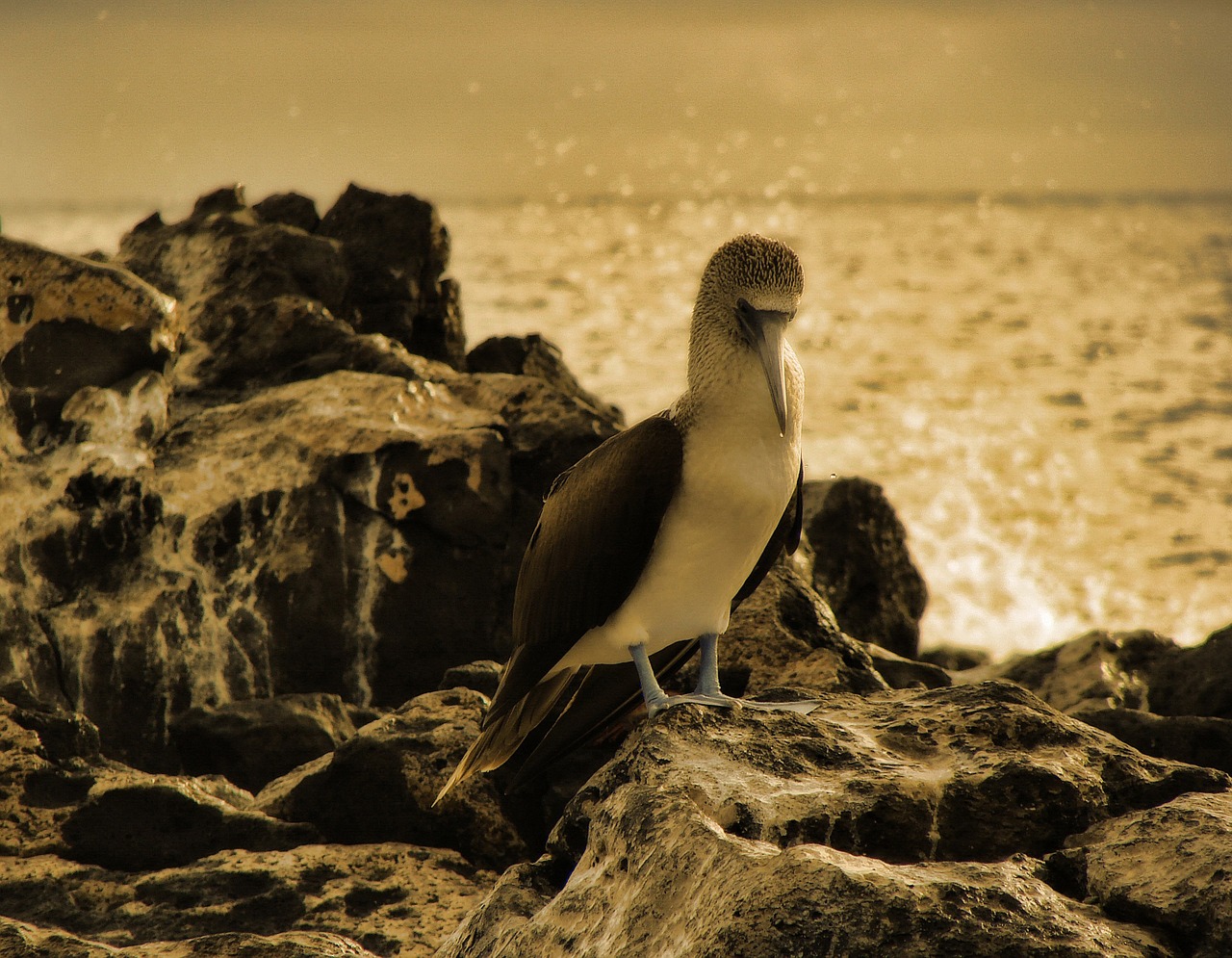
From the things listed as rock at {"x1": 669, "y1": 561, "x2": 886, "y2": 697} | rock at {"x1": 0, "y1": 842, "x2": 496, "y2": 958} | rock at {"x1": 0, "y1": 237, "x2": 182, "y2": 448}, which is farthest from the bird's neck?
rock at {"x1": 0, "y1": 237, "x2": 182, "y2": 448}

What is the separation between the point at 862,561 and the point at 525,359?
285 cm

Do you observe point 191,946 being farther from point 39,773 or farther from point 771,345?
point 771,345

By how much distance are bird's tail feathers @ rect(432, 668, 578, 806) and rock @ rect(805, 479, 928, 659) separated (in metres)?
4.16

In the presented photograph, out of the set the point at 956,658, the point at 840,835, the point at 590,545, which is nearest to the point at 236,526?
the point at 590,545

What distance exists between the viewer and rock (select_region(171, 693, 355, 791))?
19.9 feet

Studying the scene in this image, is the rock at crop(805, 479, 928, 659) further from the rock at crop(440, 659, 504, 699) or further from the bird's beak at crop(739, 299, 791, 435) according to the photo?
the bird's beak at crop(739, 299, 791, 435)

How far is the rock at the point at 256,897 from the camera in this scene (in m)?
4.36

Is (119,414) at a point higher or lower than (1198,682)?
higher

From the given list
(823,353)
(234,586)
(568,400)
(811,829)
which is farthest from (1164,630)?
(823,353)

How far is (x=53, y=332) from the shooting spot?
6953mm

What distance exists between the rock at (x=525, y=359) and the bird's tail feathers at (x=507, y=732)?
14.8ft

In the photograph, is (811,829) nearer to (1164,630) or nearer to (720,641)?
(720,641)

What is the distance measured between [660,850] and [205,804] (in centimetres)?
273

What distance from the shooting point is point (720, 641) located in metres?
5.82
